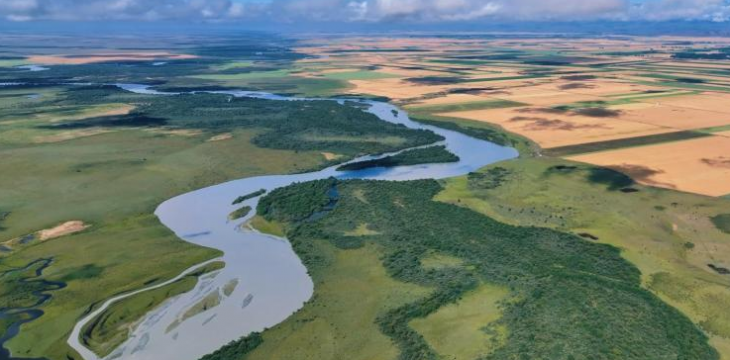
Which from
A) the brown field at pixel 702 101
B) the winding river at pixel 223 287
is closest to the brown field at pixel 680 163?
the winding river at pixel 223 287

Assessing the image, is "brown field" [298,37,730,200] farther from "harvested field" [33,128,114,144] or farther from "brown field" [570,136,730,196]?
"harvested field" [33,128,114,144]

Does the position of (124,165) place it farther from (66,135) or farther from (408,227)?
(408,227)

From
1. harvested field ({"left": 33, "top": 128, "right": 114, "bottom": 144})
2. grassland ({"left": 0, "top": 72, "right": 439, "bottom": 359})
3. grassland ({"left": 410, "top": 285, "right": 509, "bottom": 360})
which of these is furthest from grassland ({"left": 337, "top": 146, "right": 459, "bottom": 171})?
harvested field ({"left": 33, "top": 128, "right": 114, "bottom": 144})

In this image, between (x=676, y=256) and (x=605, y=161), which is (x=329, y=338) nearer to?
(x=676, y=256)

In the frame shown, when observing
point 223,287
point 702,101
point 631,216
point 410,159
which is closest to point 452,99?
point 702,101

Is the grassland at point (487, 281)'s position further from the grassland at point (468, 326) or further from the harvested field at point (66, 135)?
the harvested field at point (66, 135)

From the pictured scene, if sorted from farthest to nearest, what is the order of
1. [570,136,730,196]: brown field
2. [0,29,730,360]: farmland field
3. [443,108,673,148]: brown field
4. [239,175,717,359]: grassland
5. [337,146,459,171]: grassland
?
[443,108,673,148]: brown field
[337,146,459,171]: grassland
[570,136,730,196]: brown field
[0,29,730,360]: farmland field
[239,175,717,359]: grassland
